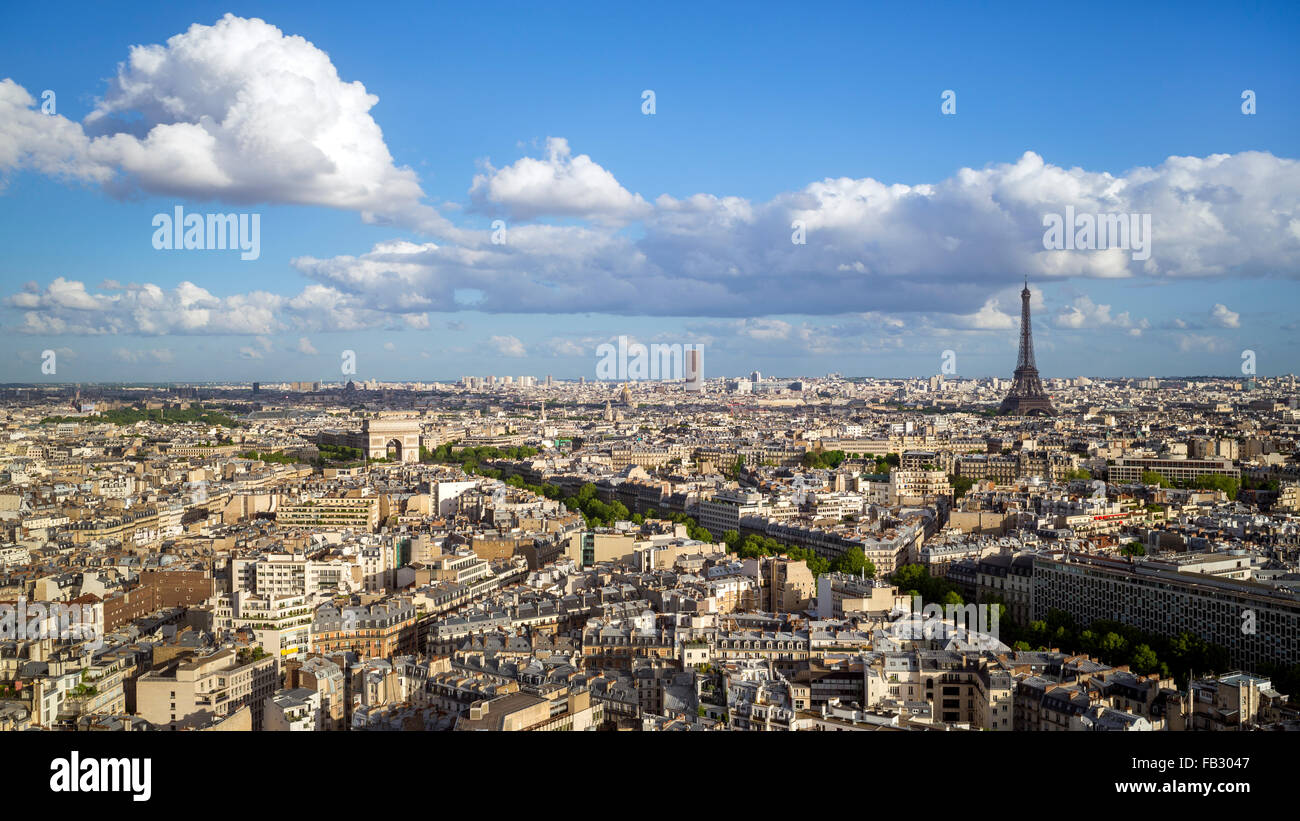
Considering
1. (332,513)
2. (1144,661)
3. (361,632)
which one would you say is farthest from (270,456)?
(1144,661)

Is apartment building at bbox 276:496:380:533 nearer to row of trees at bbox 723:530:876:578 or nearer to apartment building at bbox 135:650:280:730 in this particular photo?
row of trees at bbox 723:530:876:578

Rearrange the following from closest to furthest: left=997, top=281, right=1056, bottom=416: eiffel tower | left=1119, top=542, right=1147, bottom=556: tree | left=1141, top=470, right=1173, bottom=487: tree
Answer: left=1119, top=542, right=1147, bottom=556: tree, left=1141, top=470, right=1173, bottom=487: tree, left=997, top=281, right=1056, bottom=416: eiffel tower

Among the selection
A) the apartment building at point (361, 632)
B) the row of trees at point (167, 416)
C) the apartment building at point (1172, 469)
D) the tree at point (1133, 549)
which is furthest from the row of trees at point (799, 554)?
the row of trees at point (167, 416)

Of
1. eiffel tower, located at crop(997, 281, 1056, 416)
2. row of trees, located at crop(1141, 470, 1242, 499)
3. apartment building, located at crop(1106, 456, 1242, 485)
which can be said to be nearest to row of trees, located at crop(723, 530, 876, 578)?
row of trees, located at crop(1141, 470, 1242, 499)

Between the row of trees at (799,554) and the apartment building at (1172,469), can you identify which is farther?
the apartment building at (1172,469)

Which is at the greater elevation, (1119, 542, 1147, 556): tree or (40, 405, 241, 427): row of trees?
(40, 405, 241, 427): row of trees

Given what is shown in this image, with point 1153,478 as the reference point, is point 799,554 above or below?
below

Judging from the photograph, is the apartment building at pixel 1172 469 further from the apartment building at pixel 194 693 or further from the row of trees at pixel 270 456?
the apartment building at pixel 194 693

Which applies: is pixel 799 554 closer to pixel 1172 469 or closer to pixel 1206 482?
pixel 1206 482

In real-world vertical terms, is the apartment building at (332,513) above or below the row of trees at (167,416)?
below
